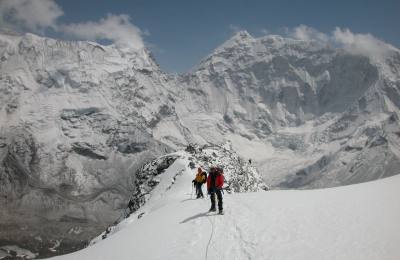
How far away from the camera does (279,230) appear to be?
27609 millimetres

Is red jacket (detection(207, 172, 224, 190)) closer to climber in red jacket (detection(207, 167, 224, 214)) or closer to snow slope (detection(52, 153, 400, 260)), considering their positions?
climber in red jacket (detection(207, 167, 224, 214))

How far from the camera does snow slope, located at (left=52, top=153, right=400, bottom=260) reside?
2394cm

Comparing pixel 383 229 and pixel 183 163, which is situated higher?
pixel 183 163

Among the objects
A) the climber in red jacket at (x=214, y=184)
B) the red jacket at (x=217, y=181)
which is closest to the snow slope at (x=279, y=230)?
the climber in red jacket at (x=214, y=184)

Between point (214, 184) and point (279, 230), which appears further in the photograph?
point (214, 184)

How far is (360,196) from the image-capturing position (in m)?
33.2

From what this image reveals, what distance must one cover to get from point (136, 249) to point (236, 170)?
4790cm

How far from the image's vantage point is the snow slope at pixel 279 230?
23938mm

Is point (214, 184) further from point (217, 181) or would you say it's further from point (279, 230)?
point (279, 230)

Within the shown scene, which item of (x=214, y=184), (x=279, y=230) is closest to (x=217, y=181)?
(x=214, y=184)

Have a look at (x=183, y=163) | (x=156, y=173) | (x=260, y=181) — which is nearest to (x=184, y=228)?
(x=183, y=163)

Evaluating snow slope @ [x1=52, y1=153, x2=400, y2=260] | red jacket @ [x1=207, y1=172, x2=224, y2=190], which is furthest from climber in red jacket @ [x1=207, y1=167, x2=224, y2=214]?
snow slope @ [x1=52, y1=153, x2=400, y2=260]

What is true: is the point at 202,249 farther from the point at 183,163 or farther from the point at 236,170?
the point at 236,170

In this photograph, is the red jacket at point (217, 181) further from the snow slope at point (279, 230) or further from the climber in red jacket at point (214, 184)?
the snow slope at point (279, 230)
